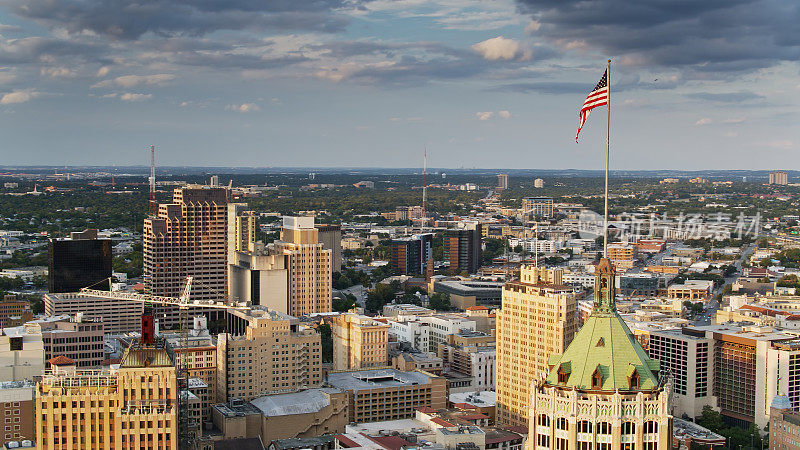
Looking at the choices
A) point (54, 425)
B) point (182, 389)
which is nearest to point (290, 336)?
point (182, 389)

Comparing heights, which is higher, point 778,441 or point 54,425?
point 54,425

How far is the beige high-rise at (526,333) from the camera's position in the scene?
109 metres

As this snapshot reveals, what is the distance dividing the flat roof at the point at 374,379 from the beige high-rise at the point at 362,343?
8.89 meters

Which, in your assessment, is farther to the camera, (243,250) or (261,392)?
(243,250)

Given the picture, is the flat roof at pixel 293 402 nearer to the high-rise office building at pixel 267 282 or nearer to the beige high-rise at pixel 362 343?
the beige high-rise at pixel 362 343

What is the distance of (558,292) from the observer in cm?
10981

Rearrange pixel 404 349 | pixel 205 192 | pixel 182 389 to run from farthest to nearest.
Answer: pixel 205 192 < pixel 404 349 < pixel 182 389

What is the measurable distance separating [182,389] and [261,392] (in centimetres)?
1230

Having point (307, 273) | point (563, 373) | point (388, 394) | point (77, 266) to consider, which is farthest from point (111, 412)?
point (77, 266)

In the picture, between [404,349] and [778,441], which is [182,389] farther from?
[778,441]

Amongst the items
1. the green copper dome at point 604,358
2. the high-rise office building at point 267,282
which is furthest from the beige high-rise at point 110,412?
the high-rise office building at point 267,282

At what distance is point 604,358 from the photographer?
1558 inches

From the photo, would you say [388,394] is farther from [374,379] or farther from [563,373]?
[563,373]

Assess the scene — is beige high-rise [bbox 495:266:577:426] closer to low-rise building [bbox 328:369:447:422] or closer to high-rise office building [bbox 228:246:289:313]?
low-rise building [bbox 328:369:447:422]
